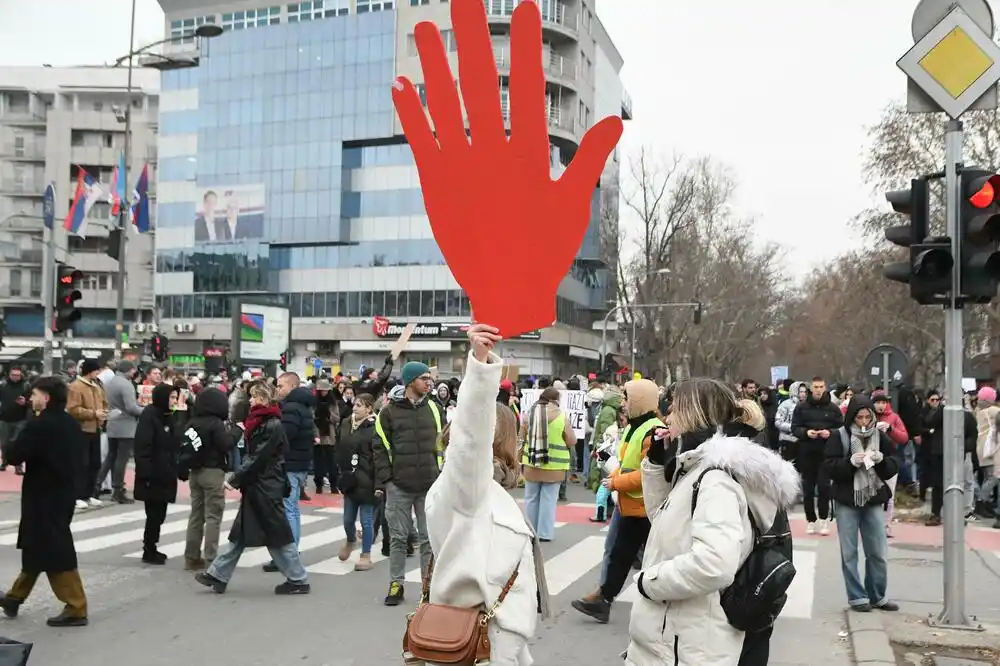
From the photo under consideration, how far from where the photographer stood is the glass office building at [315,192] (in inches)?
2507

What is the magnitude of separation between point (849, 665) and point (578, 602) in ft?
6.89

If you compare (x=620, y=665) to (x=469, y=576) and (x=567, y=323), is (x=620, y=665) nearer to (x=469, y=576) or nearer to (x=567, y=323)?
(x=469, y=576)

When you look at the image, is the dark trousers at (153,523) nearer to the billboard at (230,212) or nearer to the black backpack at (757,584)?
the black backpack at (757,584)

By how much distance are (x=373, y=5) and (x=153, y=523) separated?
58.8m

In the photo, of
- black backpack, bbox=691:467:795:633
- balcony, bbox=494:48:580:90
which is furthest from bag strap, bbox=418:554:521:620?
balcony, bbox=494:48:580:90

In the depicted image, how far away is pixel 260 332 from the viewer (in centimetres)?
3750

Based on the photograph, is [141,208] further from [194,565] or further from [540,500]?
[194,565]

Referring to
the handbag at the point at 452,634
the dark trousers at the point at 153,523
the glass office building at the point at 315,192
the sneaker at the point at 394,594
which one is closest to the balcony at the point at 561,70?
the glass office building at the point at 315,192

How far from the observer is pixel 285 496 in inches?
365

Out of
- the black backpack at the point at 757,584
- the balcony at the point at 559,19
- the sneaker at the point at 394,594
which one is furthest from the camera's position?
the balcony at the point at 559,19

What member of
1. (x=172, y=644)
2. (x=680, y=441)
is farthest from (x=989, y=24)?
(x=172, y=644)

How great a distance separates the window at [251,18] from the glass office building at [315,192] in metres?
0.15

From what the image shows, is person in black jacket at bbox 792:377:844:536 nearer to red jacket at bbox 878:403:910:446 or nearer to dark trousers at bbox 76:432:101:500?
red jacket at bbox 878:403:910:446

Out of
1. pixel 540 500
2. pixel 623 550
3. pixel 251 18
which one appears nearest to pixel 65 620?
pixel 623 550
